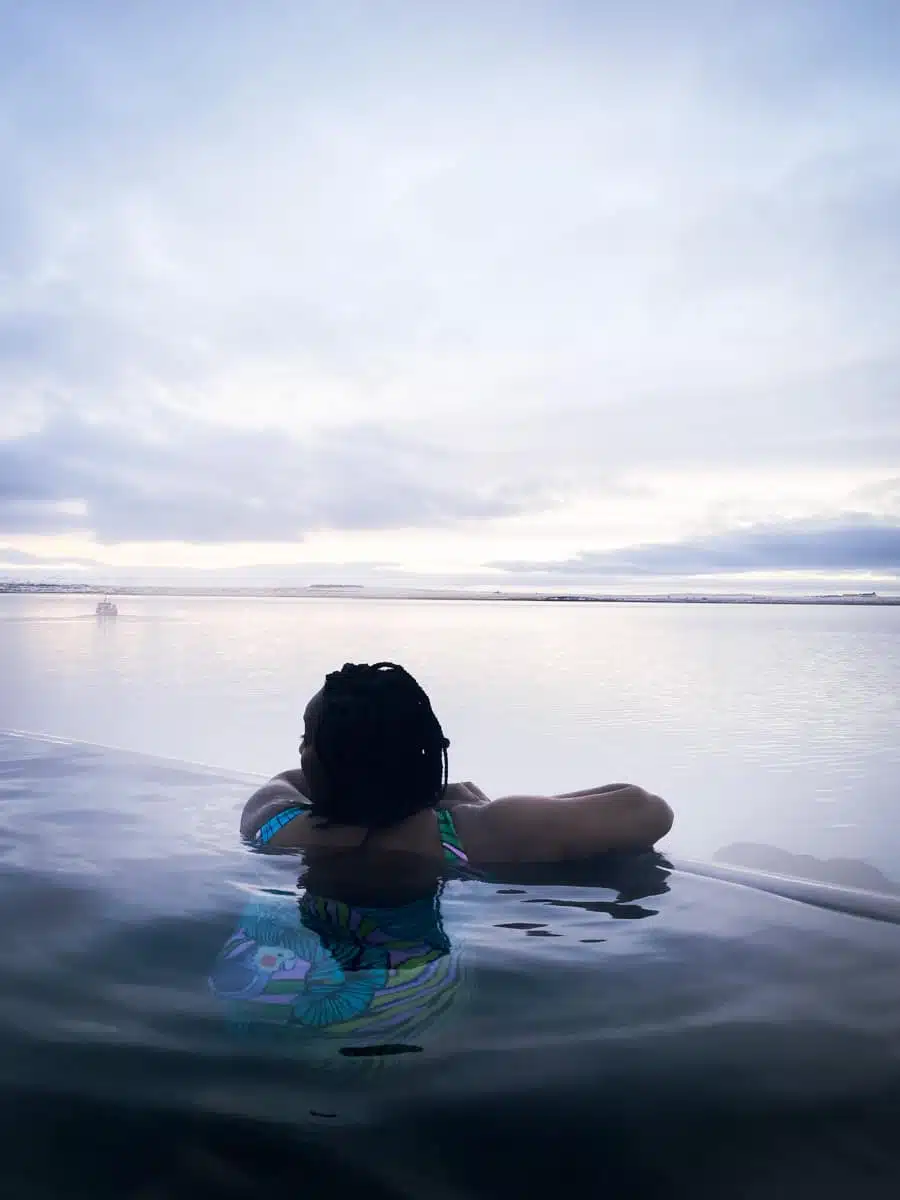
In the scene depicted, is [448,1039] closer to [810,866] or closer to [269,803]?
[269,803]

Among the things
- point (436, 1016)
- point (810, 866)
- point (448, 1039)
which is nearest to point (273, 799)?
point (436, 1016)

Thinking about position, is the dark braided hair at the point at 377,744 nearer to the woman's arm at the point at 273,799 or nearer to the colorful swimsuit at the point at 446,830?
the colorful swimsuit at the point at 446,830

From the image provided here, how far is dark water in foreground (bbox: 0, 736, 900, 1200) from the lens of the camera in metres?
1.92

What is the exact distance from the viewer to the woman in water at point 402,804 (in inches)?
131

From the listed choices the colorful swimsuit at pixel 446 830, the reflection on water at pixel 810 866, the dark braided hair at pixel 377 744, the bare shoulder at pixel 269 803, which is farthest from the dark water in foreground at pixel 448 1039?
the reflection on water at pixel 810 866

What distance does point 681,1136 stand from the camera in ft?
6.66

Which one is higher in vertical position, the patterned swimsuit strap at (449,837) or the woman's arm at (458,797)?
the woman's arm at (458,797)

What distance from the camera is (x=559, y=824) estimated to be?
149 inches

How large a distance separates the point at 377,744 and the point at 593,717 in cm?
775


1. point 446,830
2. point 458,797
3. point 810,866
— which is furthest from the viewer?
point 810,866

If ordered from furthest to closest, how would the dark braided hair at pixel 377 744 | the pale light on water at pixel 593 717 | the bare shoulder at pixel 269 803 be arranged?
the pale light on water at pixel 593 717
the bare shoulder at pixel 269 803
the dark braided hair at pixel 377 744

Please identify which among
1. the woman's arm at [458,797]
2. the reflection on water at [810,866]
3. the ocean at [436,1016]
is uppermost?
the woman's arm at [458,797]

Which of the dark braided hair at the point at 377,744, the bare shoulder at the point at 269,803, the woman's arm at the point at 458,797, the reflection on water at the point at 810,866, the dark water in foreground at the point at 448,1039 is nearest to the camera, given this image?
the dark water in foreground at the point at 448,1039

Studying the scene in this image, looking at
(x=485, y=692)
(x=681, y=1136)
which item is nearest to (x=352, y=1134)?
(x=681, y=1136)
